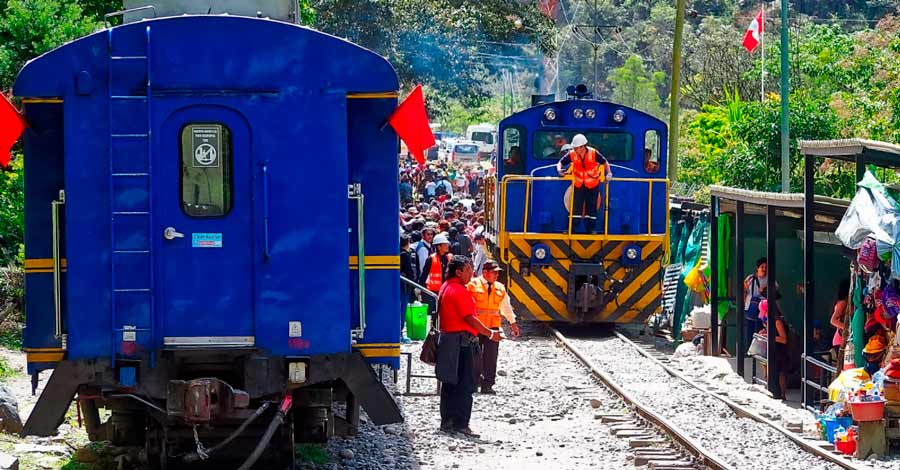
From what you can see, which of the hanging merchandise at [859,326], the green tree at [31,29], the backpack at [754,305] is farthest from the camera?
the green tree at [31,29]

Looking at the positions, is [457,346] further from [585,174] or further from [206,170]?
[585,174]

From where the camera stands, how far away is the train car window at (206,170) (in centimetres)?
898

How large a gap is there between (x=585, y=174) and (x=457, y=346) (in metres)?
7.44

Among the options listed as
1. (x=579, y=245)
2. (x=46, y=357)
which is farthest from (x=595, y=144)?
(x=46, y=357)

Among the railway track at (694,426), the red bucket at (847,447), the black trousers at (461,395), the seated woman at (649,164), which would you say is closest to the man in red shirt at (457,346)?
the black trousers at (461,395)

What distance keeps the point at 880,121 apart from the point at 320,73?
17.3 metres

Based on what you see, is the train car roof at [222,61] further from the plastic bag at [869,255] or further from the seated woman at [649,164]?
the seated woman at [649,164]

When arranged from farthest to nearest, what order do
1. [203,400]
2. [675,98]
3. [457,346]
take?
1. [675,98]
2. [457,346]
3. [203,400]

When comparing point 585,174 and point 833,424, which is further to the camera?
point 585,174

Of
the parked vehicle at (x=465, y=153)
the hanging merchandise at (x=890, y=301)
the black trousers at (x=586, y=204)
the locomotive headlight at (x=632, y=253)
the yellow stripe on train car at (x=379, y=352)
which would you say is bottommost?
the yellow stripe on train car at (x=379, y=352)

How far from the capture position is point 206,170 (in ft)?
29.5

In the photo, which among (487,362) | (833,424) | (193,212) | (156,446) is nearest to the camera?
(193,212)

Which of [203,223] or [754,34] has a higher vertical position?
[754,34]

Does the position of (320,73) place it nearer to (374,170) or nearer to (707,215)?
(374,170)
